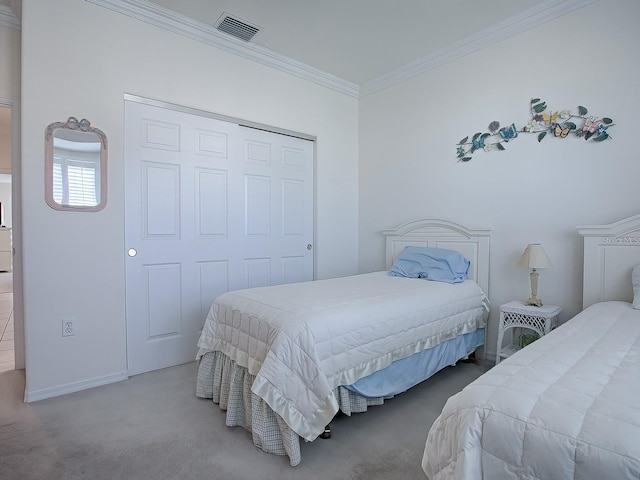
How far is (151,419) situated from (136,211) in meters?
1.48

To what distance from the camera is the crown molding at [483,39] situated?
2.62m

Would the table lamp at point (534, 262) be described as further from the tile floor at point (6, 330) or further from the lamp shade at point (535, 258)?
the tile floor at point (6, 330)

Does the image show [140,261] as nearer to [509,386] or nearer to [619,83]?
[509,386]

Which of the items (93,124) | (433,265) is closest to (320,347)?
(433,265)

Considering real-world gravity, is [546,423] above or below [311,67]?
below

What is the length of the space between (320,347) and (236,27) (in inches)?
106

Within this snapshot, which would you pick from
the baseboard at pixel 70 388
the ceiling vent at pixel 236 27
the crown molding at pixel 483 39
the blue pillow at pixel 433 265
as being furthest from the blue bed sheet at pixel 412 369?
the ceiling vent at pixel 236 27

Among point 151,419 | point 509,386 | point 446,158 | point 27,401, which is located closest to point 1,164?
point 27,401

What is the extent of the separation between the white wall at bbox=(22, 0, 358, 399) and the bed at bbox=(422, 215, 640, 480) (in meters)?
2.41

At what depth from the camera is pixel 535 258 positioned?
99.2 inches

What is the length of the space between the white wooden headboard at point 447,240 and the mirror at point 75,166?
2.62 metres

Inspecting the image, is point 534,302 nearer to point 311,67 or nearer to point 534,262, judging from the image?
point 534,262

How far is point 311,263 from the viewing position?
12.7ft

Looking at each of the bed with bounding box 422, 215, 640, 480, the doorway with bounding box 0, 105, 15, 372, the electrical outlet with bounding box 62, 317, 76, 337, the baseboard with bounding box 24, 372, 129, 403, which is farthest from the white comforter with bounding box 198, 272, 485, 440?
the doorway with bounding box 0, 105, 15, 372
